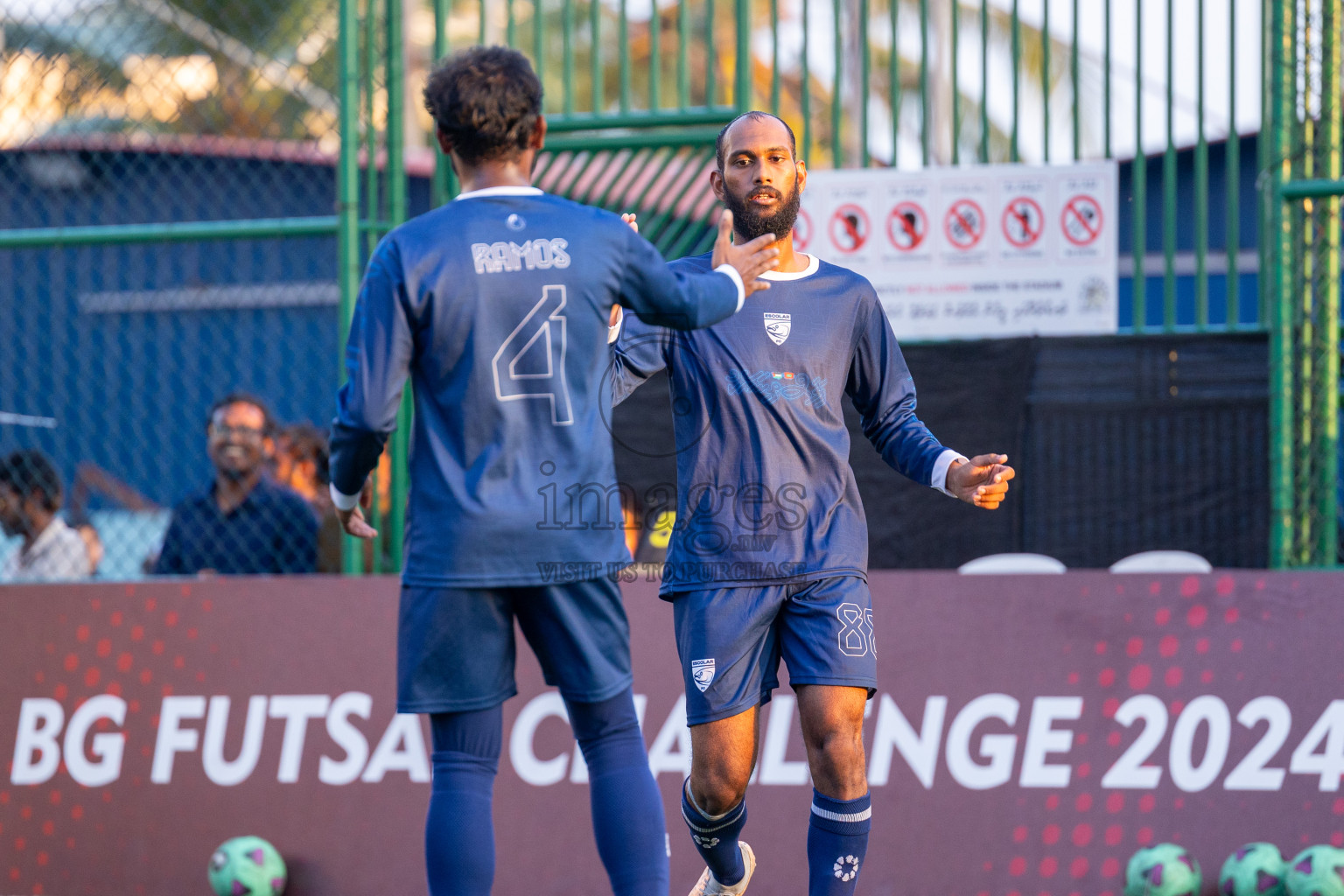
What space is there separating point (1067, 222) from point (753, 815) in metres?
2.71

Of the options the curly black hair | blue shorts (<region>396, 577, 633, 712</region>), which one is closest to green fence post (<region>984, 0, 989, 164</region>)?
the curly black hair

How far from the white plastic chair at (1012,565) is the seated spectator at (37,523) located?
12.6 ft

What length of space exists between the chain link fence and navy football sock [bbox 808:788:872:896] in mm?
2863

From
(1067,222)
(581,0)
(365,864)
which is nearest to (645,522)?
(365,864)

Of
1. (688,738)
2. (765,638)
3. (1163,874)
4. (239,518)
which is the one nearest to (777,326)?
(765,638)

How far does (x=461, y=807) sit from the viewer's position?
9.87 ft

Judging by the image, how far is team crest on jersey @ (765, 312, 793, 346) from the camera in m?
3.82

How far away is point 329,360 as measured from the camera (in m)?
6.79

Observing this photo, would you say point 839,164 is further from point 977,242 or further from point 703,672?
point 703,672

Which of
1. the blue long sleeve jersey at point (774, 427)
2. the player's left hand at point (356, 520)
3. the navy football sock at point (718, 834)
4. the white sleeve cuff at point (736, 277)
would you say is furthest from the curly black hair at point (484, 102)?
the navy football sock at point (718, 834)

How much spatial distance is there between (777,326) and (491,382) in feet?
3.65

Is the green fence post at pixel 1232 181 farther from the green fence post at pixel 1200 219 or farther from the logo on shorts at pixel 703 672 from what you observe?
the logo on shorts at pixel 703 672

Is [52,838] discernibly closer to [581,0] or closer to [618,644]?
[618,644]

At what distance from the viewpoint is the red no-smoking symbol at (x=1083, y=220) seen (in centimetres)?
561
